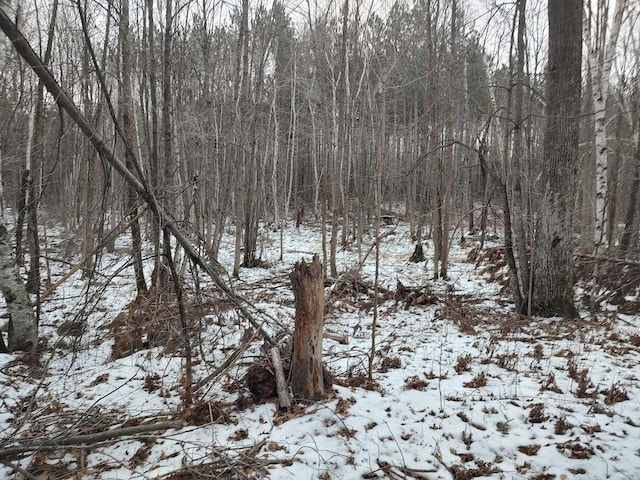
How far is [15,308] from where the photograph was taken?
17.1ft

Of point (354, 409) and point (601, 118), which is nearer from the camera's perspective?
point (354, 409)

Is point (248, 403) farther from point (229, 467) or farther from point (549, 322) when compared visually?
point (549, 322)

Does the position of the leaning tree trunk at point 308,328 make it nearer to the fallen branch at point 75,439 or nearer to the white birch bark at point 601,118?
the fallen branch at point 75,439

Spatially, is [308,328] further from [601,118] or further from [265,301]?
[601,118]

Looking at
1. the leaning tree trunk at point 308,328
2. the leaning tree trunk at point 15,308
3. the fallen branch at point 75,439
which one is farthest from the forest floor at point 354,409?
the leaning tree trunk at point 15,308

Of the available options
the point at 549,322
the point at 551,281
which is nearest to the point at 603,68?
the point at 551,281

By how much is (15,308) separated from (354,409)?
485cm

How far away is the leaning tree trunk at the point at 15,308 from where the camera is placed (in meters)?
5.17

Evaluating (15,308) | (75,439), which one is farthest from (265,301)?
(75,439)

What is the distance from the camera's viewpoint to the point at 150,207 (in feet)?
9.70

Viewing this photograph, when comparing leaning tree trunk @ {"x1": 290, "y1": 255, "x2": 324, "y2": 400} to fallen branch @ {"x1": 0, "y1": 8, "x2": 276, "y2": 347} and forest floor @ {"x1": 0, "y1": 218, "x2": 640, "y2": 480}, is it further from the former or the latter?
fallen branch @ {"x1": 0, "y1": 8, "x2": 276, "y2": 347}

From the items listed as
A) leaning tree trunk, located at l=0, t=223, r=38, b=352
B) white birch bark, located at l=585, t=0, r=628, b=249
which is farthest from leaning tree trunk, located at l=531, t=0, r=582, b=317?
leaning tree trunk, located at l=0, t=223, r=38, b=352

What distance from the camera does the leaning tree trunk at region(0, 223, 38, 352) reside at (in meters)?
5.17

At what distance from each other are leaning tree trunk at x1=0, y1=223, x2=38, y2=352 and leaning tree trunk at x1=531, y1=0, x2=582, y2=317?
24.0ft
